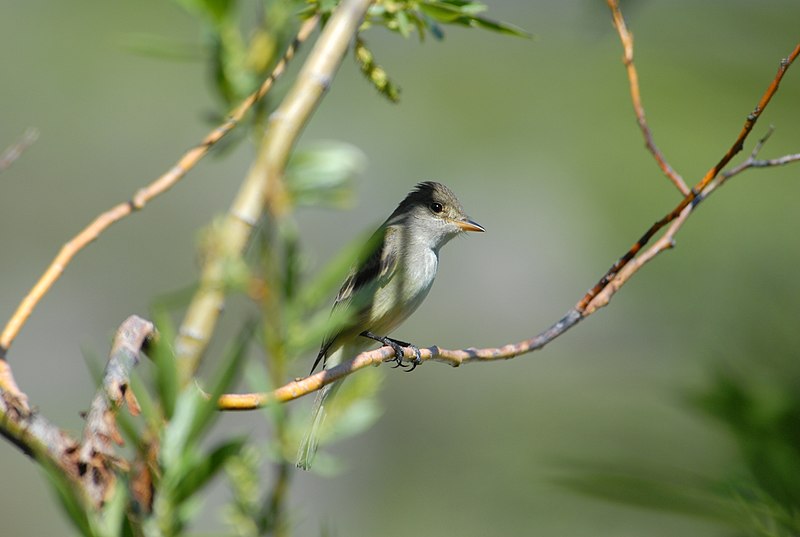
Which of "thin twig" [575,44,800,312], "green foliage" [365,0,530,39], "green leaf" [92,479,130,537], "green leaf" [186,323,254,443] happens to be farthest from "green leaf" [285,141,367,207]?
"thin twig" [575,44,800,312]

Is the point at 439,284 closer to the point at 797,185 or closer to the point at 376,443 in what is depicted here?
the point at 376,443

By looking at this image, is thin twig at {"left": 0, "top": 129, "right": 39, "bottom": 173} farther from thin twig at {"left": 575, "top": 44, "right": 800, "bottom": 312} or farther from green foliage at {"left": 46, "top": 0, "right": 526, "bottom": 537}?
thin twig at {"left": 575, "top": 44, "right": 800, "bottom": 312}

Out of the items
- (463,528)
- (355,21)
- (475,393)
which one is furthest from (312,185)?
(475,393)

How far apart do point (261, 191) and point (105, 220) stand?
1.63 ft

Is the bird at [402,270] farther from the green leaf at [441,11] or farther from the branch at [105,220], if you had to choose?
the branch at [105,220]

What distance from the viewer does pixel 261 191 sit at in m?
0.59

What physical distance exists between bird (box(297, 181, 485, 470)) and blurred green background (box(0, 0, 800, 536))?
741 millimetres

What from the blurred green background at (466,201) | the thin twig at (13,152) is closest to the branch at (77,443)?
the thin twig at (13,152)

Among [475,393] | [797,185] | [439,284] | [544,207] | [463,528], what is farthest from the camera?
[544,207]

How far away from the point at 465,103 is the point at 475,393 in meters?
3.96

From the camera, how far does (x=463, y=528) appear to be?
22.4 ft

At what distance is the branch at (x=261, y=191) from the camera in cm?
59

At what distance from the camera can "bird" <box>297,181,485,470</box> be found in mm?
3291

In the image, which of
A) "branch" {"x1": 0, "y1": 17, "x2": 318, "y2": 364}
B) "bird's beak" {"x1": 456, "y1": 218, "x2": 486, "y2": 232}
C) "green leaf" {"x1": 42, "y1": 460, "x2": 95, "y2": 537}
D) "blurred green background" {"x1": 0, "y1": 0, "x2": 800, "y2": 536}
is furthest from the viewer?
"blurred green background" {"x1": 0, "y1": 0, "x2": 800, "y2": 536}
